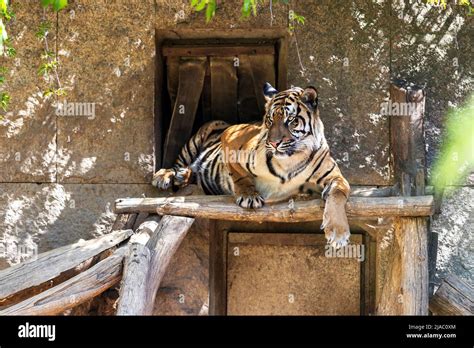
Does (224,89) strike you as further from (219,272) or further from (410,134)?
(410,134)

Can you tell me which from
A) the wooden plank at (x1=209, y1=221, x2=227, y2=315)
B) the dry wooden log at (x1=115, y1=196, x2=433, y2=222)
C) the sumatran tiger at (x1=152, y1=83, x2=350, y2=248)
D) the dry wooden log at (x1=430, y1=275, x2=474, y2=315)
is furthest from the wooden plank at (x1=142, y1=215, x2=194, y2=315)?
the dry wooden log at (x1=430, y1=275, x2=474, y2=315)

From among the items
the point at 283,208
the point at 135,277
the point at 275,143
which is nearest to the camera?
the point at 135,277

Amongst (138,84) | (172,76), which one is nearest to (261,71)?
(172,76)

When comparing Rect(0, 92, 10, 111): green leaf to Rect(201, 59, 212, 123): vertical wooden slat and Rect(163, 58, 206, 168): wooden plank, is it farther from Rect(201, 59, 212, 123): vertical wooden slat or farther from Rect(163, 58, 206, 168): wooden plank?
Rect(201, 59, 212, 123): vertical wooden slat

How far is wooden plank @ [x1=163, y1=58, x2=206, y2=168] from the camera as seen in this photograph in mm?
7348

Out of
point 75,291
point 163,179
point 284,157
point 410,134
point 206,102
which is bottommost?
point 75,291

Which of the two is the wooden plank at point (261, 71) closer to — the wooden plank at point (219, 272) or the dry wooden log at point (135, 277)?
the wooden plank at point (219, 272)

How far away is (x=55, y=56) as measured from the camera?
6.94 m

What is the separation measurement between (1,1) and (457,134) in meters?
3.56

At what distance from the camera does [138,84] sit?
274 inches

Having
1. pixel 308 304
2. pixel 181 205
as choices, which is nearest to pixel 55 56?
pixel 181 205

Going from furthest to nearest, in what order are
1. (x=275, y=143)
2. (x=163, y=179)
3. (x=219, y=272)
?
(x=219, y=272) → (x=163, y=179) → (x=275, y=143)

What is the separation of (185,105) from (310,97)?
1.51m

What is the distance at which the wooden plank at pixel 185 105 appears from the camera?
7348mm
